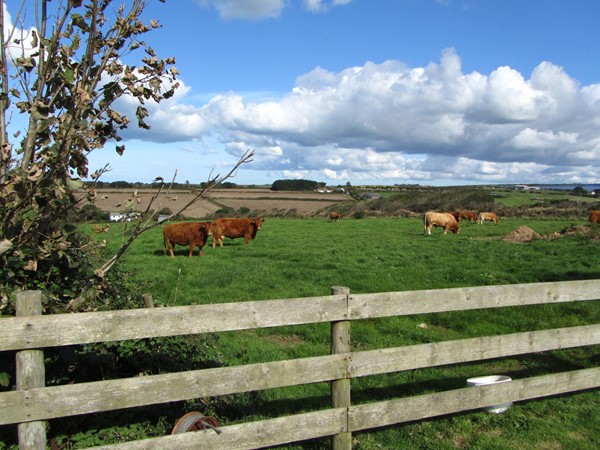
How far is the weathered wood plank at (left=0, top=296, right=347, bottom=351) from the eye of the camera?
10.8ft

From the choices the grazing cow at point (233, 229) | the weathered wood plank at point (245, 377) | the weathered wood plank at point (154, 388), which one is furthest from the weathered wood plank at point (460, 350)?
the grazing cow at point (233, 229)

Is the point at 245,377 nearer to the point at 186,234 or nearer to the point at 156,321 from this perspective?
the point at 156,321

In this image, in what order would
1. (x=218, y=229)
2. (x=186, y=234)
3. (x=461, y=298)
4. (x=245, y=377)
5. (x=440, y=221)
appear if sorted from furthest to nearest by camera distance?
(x=440, y=221)
(x=218, y=229)
(x=186, y=234)
(x=461, y=298)
(x=245, y=377)

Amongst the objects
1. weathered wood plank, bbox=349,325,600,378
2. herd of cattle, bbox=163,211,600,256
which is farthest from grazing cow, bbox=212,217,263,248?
weathered wood plank, bbox=349,325,600,378

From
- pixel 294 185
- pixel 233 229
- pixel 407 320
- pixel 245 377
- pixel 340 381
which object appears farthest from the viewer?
pixel 294 185

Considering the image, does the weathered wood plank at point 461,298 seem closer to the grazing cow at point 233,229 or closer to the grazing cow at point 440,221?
the grazing cow at point 233,229

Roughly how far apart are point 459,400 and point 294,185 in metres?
80.3

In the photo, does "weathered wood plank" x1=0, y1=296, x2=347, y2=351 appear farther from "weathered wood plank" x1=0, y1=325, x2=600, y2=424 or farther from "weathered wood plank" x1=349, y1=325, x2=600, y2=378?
"weathered wood plank" x1=349, y1=325, x2=600, y2=378

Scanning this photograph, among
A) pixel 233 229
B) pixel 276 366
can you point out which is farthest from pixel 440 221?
pixel 276 366

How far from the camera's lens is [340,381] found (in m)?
4.14

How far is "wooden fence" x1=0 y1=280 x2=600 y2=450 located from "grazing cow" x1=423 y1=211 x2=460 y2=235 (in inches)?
1016

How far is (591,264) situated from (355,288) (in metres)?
7.78

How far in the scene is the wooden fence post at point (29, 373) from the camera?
330cm

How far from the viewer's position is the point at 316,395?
5.64 meters
